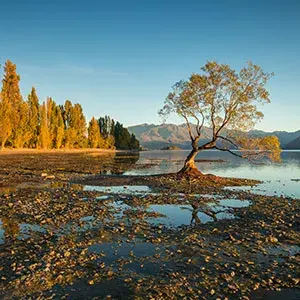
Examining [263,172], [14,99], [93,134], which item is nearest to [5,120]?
[14,99]

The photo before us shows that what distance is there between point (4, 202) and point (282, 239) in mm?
19971

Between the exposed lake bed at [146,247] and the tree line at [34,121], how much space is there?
266 ft

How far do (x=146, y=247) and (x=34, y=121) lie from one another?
108842mm

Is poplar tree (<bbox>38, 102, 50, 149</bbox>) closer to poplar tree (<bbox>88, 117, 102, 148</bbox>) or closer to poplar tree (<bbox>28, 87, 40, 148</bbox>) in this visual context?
poplar tree (<bbox>28, 87, 40, 148</bbox>)

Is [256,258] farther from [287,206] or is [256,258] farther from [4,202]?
[4,202]

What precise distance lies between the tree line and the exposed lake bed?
8121 cm

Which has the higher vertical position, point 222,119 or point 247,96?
point 247,96

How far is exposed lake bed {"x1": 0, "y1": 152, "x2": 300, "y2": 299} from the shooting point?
948 cm

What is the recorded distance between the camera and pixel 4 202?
71.6ft

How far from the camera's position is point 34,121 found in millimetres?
110312

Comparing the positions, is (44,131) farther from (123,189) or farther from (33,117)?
(123,189)

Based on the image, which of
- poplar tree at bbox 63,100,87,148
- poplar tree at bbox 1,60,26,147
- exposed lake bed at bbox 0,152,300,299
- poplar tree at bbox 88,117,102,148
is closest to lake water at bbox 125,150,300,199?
exposed lake bed at bbox 0,152,300,299

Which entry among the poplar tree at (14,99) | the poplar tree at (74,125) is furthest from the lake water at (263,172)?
the poplar tree at (74,125)

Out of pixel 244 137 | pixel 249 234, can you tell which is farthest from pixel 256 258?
pixel 244 137
